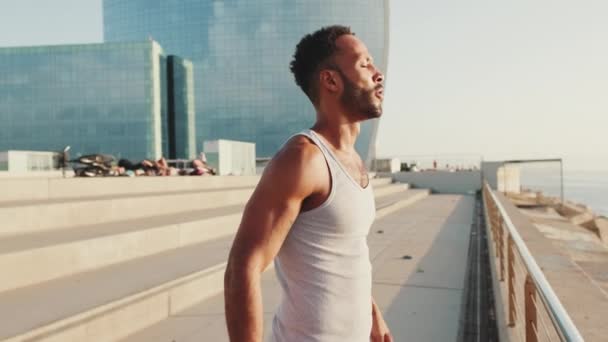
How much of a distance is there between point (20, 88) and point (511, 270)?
2297 inches

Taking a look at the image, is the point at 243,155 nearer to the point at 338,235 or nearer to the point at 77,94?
the point at 338,235

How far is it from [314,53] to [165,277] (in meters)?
3.42

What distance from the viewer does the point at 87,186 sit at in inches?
291

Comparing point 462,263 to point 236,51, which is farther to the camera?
point 236,51

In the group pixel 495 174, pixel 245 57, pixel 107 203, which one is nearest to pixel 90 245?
pixel 107 203

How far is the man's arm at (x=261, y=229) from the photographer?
1.14 metres

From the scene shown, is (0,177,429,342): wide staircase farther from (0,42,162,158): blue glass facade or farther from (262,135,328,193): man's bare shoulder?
(0,42,162,158): blue glass facade

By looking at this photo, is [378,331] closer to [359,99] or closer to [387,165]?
[359,99]

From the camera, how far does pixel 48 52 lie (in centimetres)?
5131

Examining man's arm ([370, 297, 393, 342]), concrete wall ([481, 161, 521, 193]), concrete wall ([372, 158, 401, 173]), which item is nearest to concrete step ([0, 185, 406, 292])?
man's arm ([370, 297, 393, 342])

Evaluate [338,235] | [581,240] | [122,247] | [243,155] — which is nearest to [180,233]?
[122,247]

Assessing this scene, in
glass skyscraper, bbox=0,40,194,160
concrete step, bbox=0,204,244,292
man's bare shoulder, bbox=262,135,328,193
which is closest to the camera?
man's bare shoulder, bbox=262,135,328,193

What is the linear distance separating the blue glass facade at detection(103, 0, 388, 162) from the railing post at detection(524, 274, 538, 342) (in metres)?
64.9

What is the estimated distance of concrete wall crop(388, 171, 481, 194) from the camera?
23125 mm
